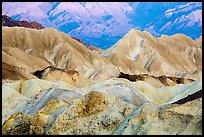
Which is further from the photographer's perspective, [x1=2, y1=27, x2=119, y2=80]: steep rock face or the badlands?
[x1=2, y1=27, x2=119, y2=80]: steep rock face

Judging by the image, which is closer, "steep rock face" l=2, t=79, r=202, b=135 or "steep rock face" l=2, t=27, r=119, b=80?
"steep rock face" l=2, t=79, r=202, b=135

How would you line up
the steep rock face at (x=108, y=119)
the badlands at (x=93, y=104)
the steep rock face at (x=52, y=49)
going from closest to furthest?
the steep rock face at (x=108, y=119), the badlands at (x=93, y=104), the steep rock face at (x=52, y=49)

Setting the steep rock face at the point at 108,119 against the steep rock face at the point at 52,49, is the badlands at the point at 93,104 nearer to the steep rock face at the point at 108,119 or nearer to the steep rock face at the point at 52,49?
the steep rock face at the point at 108,119

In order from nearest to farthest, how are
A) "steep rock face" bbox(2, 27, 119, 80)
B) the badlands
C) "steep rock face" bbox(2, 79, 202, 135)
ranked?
"steep rock face" bbox(2, 79, 202, 135)
the badlands
"steep rock face" bbox(2, 27, 119, 80)

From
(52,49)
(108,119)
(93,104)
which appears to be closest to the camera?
(108,119)

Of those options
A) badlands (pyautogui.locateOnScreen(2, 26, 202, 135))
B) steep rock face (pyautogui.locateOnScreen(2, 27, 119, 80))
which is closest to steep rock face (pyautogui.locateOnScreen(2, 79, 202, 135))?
badlands (pyautogui.locateOnScreen(2, 26, 202, 135))

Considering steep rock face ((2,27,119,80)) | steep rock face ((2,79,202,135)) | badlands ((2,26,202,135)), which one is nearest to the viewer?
steep rock face ((2,79,202,135))

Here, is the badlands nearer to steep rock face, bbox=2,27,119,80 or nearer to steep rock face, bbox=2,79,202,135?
steep rock face, bbox=2,79,202,135

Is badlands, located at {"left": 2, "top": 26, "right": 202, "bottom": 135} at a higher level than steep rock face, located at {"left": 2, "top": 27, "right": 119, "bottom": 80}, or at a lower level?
higher

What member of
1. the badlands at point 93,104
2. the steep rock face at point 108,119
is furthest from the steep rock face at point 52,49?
the steep rock face at point 108,119

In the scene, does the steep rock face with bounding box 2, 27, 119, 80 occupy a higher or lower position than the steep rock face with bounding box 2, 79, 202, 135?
lower

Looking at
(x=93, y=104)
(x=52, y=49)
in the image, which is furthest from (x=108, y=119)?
(x=52, y=49)

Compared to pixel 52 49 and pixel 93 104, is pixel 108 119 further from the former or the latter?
pixel 52 49
